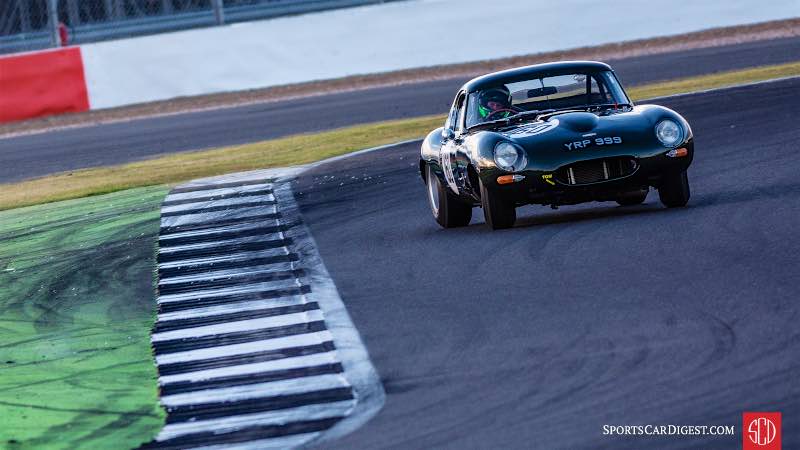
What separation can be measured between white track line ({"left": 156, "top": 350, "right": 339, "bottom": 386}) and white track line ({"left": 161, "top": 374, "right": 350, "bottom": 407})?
226 millimetres

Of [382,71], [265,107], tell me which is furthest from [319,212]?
[382,71]

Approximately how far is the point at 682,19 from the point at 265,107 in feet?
27.1

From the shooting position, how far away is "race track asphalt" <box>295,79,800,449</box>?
17.0 ft

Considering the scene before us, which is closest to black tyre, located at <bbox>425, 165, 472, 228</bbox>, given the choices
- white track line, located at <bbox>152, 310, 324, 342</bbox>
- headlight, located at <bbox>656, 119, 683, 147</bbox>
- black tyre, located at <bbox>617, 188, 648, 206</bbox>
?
black tyre, located at <bbox>617, 188, 648, 206</bbox>

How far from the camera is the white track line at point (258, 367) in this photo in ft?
21.7

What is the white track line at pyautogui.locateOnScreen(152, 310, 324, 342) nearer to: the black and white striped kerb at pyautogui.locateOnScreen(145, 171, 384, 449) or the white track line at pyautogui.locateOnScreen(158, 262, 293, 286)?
the black and white striped kerb at pyautogui.locateOnScreen(145, 171, 384, 449)

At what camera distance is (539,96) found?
1022 centimetres

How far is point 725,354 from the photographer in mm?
5742

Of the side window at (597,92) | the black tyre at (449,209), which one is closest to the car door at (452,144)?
the black tyre at (449,209)

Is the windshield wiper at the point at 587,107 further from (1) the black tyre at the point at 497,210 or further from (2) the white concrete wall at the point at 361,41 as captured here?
(2) the white concrete wall at the point at 361,41

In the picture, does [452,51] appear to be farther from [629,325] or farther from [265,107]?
[629,325]

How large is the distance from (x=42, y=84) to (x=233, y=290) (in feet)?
56.5

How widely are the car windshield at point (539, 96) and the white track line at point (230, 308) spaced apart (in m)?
2.59

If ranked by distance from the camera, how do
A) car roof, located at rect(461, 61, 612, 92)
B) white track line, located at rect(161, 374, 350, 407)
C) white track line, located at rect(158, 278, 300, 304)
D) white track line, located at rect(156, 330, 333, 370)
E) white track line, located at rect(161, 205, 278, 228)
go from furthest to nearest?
white track line, located at rect(161, 205, 278, 228)
car roof, located at rect(461, 61, 612, 92)
white track line, located at rect(158, 278, 300, 304)
white track line, located at rect(156, 330, 333, 370)
white track line, located at rect(161, 374, 350, 407)
